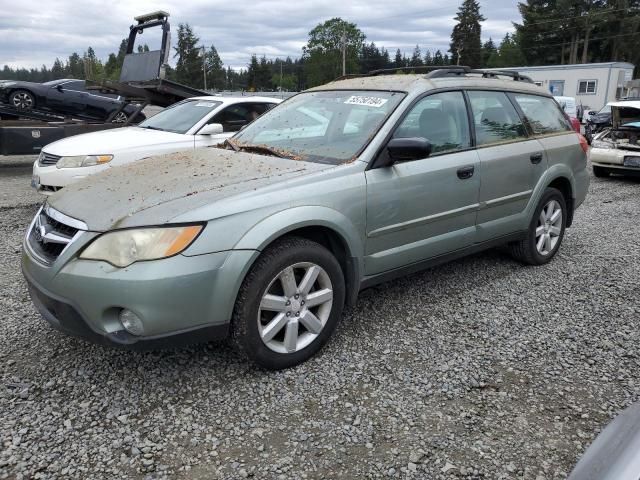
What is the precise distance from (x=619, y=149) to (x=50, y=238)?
10402 mm

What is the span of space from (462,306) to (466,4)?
83256mm

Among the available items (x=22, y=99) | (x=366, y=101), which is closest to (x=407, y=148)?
(x=366, y=101)

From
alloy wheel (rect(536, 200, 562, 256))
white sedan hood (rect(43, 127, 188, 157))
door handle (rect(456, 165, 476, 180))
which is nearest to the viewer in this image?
door handle (rect(456, 165, 476, 180))

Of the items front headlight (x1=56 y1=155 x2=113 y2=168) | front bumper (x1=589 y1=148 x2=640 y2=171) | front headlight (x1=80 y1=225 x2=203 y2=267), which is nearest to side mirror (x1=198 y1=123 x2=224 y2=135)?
front headlight (x1=56 y1=155 x2=113 y2=168)

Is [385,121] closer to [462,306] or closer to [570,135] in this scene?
[462,306]

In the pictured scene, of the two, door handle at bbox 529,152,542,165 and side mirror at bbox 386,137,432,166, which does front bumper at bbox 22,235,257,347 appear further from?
door handle at bbox 529,152,542,165

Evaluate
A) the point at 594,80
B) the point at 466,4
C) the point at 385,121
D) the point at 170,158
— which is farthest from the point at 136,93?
the point at 466,4

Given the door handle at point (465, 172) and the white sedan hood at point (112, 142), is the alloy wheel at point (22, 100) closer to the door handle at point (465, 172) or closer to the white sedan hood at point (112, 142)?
the white sedan hood at point (112, 142)

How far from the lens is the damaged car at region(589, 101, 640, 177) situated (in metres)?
9.96

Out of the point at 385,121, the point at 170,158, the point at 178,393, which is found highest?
the point at 385,121

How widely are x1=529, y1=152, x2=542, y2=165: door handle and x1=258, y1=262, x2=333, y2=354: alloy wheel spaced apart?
241cm

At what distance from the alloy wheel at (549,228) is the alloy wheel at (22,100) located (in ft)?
41.8

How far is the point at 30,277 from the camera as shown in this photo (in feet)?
9.56

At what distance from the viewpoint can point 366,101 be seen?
12.6 feet
